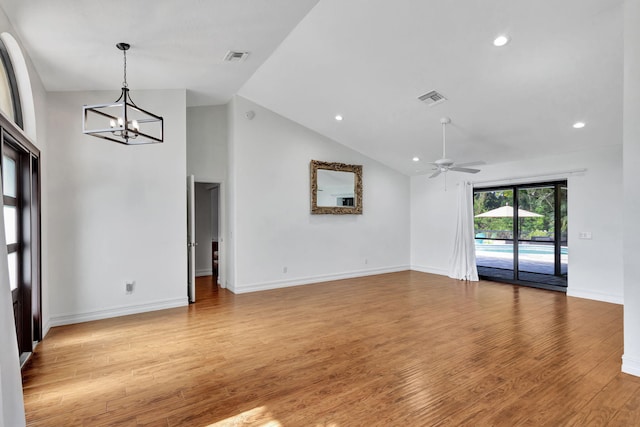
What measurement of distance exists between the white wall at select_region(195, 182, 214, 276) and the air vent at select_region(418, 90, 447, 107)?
5.28m

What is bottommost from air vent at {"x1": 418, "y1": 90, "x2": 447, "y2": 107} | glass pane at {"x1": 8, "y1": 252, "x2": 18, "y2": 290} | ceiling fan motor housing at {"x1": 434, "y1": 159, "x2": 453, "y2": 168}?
glass pane at {"x1": 8, "y1": 252, "x2": 18, "y2": 290}

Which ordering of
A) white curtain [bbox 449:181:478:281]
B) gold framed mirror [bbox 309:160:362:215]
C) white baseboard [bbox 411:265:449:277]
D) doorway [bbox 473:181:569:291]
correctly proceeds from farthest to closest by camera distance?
white baseboard [bbox 411:265:449:277] → white curtain [bbox 449:181:478:281] → gold framed mirror [bbox 309:160:362:215] → doorway [bbox 473:181:569:291]

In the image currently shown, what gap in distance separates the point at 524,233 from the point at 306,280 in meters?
4.80

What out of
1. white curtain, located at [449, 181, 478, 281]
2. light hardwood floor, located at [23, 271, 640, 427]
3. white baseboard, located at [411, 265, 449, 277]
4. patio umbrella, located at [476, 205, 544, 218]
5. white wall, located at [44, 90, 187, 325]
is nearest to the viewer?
light hardwood floor, located at [23, 271, 640, 427]

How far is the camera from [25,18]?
272 cm

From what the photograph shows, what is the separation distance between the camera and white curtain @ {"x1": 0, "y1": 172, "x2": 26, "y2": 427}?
1.68 metres

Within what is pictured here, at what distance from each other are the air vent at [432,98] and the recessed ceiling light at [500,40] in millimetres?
1122

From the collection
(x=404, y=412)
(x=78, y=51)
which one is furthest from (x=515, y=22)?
(x=78, y=51)

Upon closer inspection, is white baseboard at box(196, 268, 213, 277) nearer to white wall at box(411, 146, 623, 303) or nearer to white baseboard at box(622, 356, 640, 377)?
white wall at box(411, 146, 623, 303)

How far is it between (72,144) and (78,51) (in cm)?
141

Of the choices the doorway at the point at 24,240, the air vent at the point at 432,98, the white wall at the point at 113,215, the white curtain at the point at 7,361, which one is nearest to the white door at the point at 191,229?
the white wall at the point at 113,215

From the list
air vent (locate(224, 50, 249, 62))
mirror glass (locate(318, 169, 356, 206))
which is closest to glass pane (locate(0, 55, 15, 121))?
air vent (locate(224, 50, 249, 62))

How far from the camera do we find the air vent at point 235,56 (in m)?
4.03

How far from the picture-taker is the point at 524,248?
668 cm
